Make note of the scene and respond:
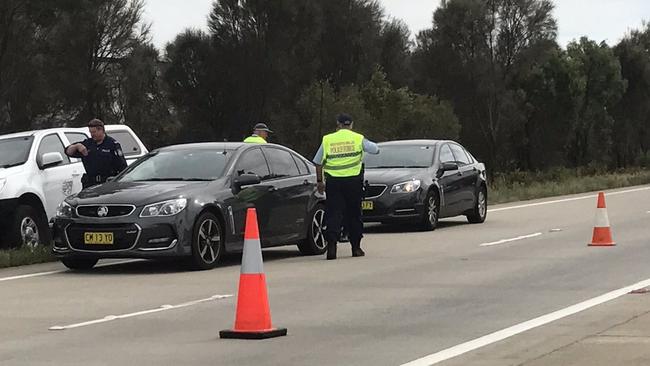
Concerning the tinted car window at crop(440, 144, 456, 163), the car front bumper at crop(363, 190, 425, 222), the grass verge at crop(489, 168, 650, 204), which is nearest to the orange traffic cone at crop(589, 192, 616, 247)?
the car front bumper at crop(363, 190, 425, 222)

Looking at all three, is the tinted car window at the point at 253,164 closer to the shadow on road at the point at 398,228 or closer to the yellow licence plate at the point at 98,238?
the yellow licence plate at the point at 98,238

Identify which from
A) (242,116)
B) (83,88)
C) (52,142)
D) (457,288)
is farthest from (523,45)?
(457,288)

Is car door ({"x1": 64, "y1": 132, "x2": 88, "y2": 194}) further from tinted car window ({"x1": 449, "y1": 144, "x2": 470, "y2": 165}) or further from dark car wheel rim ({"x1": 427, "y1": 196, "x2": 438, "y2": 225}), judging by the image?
tinted car window ({"x1": 449, "y1": 144, "x2": 470, "y2": 165})

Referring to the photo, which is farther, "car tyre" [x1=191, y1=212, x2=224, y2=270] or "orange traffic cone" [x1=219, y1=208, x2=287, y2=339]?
"car tyre" [x1=191, y1=212, x2=224, y2=270]

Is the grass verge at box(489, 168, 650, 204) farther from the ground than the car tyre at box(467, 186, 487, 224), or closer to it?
closer to it

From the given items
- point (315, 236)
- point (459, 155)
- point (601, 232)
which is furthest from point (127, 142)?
point (601, 232)

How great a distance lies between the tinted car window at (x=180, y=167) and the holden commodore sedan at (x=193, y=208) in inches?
0.5

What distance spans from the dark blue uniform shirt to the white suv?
0.55m

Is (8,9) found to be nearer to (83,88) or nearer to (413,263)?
(83,88)

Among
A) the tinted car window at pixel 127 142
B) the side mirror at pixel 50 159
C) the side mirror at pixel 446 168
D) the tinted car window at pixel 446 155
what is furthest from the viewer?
the tinted car window at pixel 446 155

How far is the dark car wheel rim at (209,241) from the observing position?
49.6 ft

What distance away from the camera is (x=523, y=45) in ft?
275

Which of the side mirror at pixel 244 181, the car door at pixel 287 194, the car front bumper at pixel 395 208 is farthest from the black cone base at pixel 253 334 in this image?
the car front bumper at pixel 395 208

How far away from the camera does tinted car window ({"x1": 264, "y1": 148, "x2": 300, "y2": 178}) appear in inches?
667
